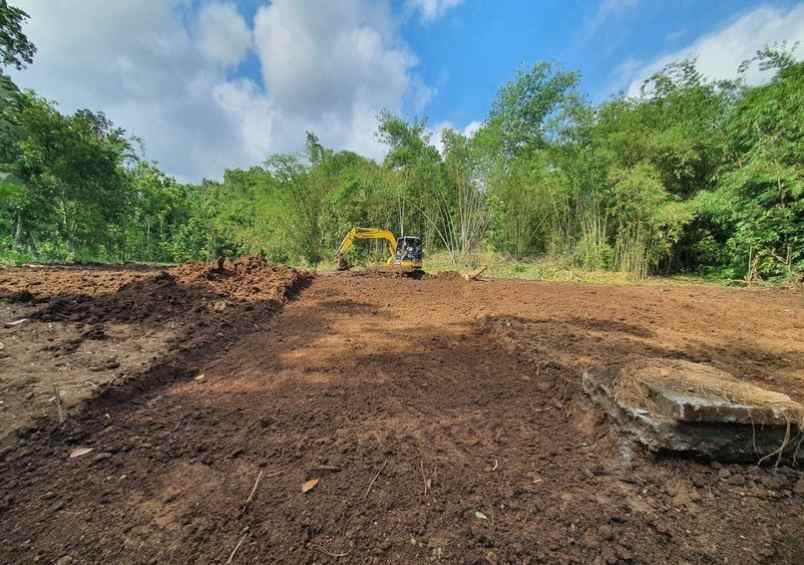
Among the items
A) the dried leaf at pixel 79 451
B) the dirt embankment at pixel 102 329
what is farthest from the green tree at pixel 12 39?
the dried leaf at pixel 79 451

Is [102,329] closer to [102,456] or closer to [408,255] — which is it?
[102,456]

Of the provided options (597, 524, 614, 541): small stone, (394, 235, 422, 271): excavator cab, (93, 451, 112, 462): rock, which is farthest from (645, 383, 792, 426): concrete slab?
(394, 235, 422, 271): excavator cab

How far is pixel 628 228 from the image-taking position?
34.0 feet

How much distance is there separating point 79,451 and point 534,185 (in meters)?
13.4

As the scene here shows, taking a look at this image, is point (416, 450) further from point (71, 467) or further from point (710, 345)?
point (710, 345)

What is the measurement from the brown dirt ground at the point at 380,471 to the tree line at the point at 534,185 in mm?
6184

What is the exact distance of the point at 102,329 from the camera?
3047 mm

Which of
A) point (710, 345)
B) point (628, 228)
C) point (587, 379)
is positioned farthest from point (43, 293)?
point (628, 228)

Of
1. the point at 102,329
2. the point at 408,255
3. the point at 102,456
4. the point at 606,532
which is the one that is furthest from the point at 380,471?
the point at 408,255

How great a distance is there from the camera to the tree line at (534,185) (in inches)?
320

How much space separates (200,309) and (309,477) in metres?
3.34

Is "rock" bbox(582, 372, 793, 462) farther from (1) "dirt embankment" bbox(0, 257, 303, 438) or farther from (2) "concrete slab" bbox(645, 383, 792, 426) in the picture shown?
(1) "dirt embankment" bbox(0, 257, 303, 438)

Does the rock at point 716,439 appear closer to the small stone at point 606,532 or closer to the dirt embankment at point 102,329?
the small stone at point 606,532

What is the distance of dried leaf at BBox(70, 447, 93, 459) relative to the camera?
4.95 feet
